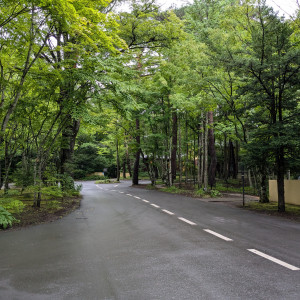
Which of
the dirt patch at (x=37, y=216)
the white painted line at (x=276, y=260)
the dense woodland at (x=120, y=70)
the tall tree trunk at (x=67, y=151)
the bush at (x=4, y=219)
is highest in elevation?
the dense woodland at (x=120, y=70)

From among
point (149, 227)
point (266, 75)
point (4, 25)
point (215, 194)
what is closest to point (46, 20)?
point (4, 25)

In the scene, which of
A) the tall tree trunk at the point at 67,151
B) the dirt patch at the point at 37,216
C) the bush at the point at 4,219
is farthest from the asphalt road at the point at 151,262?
the tall tree trunk at the point at 67,151

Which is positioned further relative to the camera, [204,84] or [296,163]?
[204,84]

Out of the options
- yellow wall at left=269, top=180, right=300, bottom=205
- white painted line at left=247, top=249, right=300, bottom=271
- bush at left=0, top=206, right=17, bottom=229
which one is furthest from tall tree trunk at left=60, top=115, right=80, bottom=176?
white painted line at left=247, top=249, right=300, bottom=271

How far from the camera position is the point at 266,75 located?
36.4ft

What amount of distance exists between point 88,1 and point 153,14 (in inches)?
345

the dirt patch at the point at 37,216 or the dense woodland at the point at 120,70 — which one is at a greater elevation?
the dense woodland at the point at 120,70

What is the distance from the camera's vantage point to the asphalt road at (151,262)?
356 centimetres

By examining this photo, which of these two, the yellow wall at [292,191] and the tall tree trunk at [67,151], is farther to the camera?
the tall tree trunk at [67,151]

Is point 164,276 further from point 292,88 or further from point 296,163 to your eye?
point 292,88

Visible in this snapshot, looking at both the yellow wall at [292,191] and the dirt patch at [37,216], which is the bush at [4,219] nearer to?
the dirt patch at [37,216]

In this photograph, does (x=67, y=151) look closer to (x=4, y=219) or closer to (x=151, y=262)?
(x=4, y=219)

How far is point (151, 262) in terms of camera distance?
4707mm

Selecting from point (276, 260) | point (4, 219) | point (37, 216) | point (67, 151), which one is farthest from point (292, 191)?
point (4, 219)
